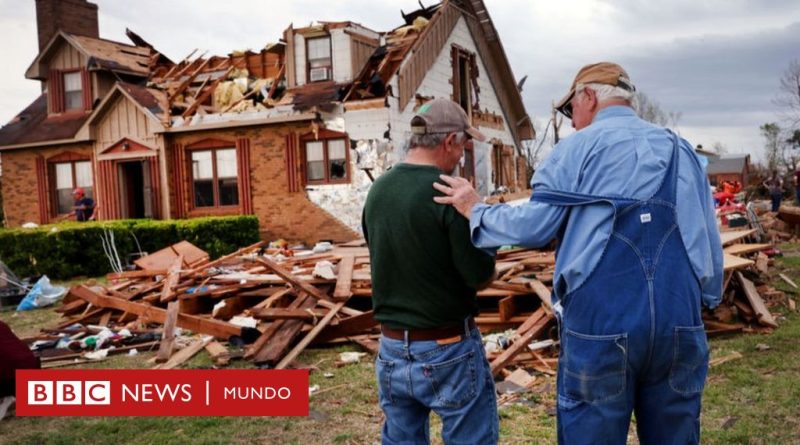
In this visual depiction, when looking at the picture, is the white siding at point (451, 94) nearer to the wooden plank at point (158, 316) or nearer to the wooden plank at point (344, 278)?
the wooden plank at point (344, 278)

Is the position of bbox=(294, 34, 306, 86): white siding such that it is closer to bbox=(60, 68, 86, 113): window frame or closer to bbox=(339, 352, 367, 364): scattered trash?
bbox=(60, 68, 86, 113): window frame

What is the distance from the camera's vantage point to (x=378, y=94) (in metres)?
18.7

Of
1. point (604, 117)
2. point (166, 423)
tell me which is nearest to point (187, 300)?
point (166, 423)

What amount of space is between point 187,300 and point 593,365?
8.09m

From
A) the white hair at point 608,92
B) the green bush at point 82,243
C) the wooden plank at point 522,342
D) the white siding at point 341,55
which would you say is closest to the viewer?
the white hair at point 608,92

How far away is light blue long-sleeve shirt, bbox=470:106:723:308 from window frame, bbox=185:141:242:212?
18.7 m

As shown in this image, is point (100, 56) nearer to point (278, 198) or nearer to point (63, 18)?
point (63, 18)

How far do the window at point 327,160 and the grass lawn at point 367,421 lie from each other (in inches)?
515

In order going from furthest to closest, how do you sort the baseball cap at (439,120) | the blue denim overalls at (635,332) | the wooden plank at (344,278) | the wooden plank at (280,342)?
the wooden plank at (344,278), the wooden plank at (280,342), the baseball cap at (439,120), the blue denim overalls at (635,332)

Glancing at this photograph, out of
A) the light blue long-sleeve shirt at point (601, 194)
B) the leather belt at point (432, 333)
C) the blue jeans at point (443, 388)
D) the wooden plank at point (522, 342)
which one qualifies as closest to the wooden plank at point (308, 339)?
the wooden plank at point (522, 342)

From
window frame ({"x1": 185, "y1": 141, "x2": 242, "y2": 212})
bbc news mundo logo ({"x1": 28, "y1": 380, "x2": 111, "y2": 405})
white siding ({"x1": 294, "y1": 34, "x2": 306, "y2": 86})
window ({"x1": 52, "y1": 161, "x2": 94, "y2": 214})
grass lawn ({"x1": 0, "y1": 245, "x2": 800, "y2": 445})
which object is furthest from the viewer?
window ({"x1": 52, "y1": 161, "x2": 94, "y2": 214})

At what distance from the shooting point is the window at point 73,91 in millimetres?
22719

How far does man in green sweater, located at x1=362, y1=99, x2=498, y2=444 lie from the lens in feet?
9.45

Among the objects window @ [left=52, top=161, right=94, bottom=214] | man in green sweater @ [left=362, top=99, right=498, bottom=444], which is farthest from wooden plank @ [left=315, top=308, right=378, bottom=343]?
window @ [left=52, top=161, right=94, bottom=214]
